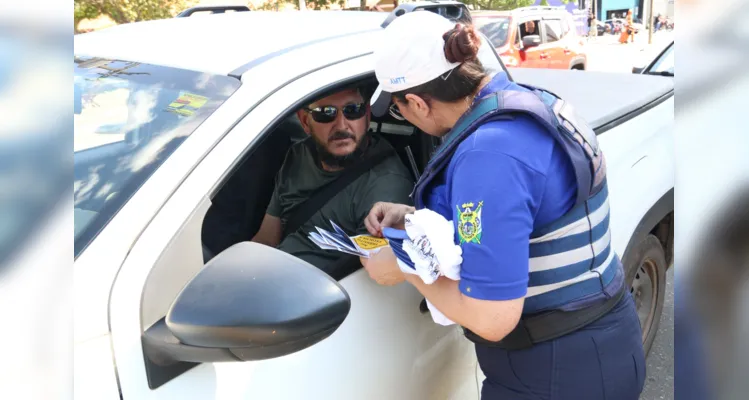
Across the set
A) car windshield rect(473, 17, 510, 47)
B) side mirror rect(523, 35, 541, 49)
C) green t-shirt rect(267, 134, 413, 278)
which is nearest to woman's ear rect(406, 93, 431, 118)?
green t-shirt rect(267, 134, 413, 278)

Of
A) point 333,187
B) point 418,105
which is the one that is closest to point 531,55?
point 333,187

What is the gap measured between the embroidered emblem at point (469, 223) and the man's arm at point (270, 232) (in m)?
1.03

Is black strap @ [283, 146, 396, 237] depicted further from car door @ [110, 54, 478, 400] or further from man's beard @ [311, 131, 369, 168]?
car door @ [110, 54, 478, 400]

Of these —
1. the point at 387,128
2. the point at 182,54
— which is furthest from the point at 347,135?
the point at 182,54

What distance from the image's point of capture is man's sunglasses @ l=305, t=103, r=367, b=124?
2.05 m

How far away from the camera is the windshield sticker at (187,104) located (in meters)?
1.46

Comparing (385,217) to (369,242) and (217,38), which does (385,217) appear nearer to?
(369,242)

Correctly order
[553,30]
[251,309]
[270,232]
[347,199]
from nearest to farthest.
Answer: [251,309] → [347,199] → [270,232] → [553,30]

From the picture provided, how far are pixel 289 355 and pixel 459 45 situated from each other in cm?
80

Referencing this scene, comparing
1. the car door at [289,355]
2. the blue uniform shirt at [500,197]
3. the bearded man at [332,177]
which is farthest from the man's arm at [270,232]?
the blue uniform shirt at [500,197]

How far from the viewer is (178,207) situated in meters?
1.24

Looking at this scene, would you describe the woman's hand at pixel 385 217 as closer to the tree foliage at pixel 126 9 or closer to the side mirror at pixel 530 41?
the side mirror at pixel 530 41

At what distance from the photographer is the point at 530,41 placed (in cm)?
1054

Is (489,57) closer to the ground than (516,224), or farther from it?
farther from it
